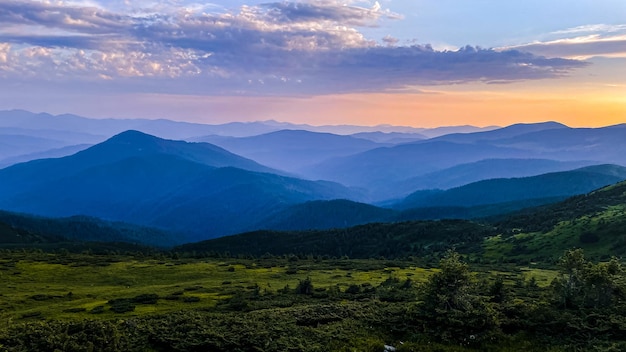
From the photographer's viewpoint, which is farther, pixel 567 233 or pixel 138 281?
pixel 567 233

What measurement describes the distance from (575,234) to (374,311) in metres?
119

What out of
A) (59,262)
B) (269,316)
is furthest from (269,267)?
(269,316)

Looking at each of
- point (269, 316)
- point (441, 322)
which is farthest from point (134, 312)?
point (441, 322)

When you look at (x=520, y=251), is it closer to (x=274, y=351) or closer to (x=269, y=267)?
(x=269, y=267)

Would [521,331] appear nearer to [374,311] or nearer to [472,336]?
[472,336]

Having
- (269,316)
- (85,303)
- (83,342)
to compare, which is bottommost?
(85,303)

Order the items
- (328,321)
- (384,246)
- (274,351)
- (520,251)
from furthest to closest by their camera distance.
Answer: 1. (384,246)
2. (520,251)
3. (328,321)
4. (274,351)

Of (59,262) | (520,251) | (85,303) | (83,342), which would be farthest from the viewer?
(520,251)

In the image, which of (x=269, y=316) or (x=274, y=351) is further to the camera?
(x=269, y=316)

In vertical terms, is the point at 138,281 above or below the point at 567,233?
above

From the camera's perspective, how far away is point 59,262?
92000mm

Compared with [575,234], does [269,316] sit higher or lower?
higher

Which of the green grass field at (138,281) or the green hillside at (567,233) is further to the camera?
the green hillside at (567,233)

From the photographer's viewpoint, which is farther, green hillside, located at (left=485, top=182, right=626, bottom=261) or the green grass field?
green hillside, located at (left=485, top=182, right=626, bottom=261)
